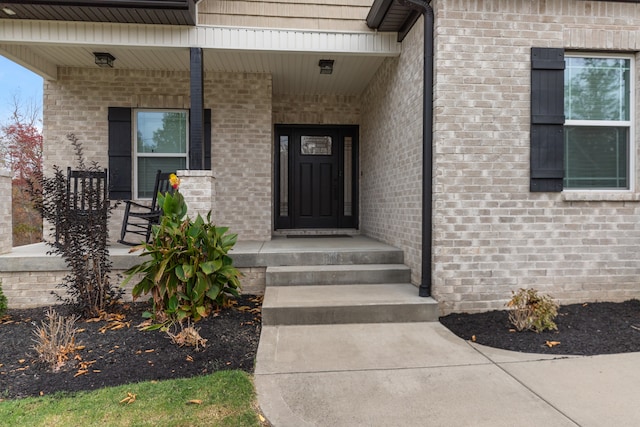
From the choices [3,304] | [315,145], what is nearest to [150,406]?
[3,304]

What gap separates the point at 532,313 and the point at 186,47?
487cm

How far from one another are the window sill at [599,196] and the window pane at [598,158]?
4.8 inches

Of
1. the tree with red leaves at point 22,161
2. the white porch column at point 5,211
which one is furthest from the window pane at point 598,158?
the tree with red leaves at point 22,161

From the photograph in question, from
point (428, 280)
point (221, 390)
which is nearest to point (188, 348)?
point (221, 390)

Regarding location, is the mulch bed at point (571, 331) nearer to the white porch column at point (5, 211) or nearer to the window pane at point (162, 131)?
the window pane at point (162, 131)

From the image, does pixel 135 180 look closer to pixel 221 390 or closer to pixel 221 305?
pixel 221 305

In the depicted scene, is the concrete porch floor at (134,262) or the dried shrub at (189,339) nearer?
the dried shrub at (189,339)

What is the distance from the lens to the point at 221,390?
2.32 meters

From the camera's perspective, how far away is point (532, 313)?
3.32m

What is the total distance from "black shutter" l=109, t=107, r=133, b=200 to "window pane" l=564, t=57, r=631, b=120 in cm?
586

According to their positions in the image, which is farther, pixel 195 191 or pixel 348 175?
pixel 348 175

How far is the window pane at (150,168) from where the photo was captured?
5949 mm

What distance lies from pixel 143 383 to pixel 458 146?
340cm

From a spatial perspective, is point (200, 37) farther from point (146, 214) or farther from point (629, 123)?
point (629, 123)
